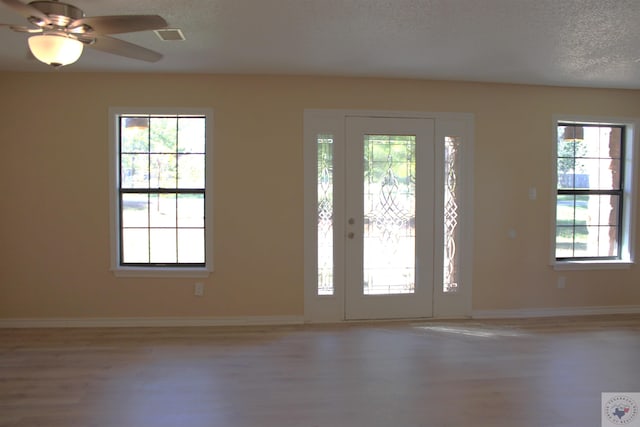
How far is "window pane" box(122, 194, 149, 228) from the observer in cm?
428

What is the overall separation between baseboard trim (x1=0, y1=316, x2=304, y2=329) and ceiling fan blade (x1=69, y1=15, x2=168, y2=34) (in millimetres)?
2895

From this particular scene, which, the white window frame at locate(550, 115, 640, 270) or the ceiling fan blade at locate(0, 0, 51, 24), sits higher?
the ceiling fan blade at locate(0, 0, 51, 24)

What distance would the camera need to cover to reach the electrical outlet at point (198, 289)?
4238 mm

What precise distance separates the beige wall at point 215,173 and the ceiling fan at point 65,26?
207 cm

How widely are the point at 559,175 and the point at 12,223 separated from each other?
554cm

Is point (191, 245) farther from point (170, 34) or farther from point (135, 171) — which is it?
point (170, 34)

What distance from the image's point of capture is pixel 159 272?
4.21 m

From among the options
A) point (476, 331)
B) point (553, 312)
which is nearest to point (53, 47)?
point (476, 331)

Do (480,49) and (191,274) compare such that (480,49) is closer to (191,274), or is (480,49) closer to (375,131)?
(375,131)

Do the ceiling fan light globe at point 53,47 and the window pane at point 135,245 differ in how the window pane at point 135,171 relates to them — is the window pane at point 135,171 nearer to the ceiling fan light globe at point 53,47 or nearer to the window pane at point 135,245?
the window pane at point 135,245

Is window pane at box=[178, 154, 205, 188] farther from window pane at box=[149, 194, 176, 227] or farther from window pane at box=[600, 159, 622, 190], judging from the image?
window pane at box=[600, 159, 622, 190]

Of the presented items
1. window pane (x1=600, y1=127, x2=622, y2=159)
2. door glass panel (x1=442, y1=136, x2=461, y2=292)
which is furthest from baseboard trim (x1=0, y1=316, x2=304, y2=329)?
window pane (x1=600, y1=127, x2=622, y2=159)

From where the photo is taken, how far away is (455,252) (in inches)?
176

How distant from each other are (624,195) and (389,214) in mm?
2650
